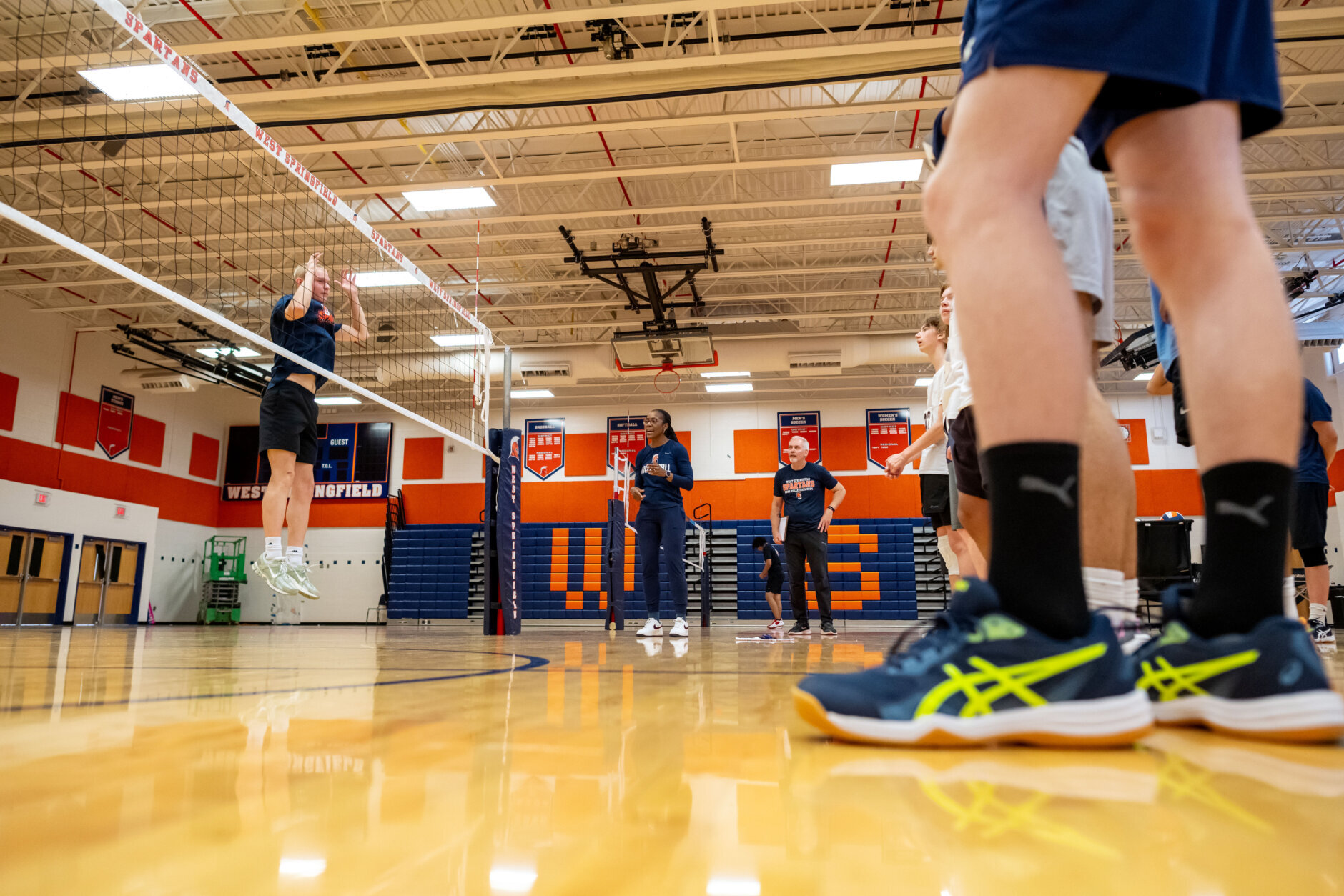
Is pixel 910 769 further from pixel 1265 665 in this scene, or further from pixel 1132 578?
pixel 1132 578

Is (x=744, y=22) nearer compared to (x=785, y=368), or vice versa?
(x=744, y=22)

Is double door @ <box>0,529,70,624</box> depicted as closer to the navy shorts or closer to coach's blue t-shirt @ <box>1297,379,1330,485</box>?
the navy shorts

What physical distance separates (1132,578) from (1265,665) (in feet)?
1.69

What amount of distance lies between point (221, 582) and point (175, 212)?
9.71 m

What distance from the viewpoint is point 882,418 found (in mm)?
16516

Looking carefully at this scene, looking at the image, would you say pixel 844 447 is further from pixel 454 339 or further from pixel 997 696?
pixel 997 696

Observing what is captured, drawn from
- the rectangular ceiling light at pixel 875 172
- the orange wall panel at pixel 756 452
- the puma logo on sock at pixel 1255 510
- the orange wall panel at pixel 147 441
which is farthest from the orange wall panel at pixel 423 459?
the puma logo on sock at pixel 1255 510

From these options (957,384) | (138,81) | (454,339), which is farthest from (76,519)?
(957,384)

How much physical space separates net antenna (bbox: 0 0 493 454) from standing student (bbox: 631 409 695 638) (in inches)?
58.0

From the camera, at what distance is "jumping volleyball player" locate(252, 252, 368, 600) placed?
4.09m

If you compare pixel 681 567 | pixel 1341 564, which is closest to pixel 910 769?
pixel 681 567

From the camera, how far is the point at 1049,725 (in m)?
0.78

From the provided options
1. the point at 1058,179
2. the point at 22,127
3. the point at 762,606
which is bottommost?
the point at 762,606

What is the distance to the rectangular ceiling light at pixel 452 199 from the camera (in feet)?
31.6
